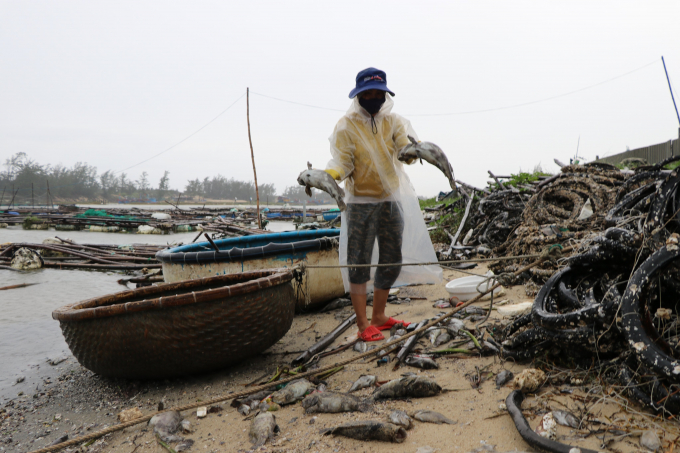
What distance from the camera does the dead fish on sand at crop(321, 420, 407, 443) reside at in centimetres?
184

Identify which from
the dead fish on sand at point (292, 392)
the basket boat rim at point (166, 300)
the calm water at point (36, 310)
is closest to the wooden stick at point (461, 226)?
the basket boat rim at point (166, 300)

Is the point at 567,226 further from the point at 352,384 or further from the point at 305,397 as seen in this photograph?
the point at 305,397

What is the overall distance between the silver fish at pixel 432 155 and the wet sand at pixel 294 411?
1.29 m

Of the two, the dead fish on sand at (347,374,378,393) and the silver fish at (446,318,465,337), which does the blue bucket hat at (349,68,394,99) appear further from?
the dead fish on sand at (347,374,378,393)

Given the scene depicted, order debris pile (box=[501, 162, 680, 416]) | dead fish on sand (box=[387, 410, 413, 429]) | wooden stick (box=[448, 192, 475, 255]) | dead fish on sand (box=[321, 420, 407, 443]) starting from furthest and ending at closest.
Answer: wooden stick (box=[448, 192, 475, 255]), dead fish on sand (box=[387, 410, 413, 429]), dead fish on sand (box=[321, 420, 407, 443]), debris pile (box=[501, 162, 680, 416])

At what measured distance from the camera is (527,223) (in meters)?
5.48

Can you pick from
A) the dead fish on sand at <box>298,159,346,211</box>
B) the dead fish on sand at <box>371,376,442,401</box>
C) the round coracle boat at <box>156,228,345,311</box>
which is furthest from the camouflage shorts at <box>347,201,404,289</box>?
the dead fish on sand at <box>371,376,442,401</box>

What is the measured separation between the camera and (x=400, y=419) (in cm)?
198

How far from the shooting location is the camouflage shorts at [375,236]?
3463 millimetres

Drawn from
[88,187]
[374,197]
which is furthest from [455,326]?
[88,187]

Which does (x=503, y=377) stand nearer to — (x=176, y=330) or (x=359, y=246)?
(x=359, y=246)

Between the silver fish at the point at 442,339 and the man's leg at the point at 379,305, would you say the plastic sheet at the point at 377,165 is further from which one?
the silver fish at the point at 442,339

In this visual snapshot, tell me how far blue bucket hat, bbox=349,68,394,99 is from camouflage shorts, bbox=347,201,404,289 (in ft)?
2.97

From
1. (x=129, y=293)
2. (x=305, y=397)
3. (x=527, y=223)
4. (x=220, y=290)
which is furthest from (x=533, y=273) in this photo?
(x=129, y=293)
